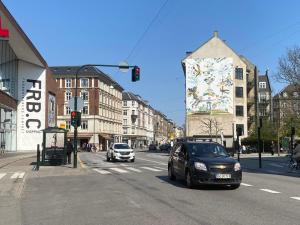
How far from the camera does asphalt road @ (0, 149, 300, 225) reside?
984cm

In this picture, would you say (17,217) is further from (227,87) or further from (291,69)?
(227,87)

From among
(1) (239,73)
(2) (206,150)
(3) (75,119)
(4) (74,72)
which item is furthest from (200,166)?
(4) (74,72)

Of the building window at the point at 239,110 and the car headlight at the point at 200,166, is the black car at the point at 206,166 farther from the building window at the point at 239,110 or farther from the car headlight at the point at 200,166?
the building window at the point at 239,110

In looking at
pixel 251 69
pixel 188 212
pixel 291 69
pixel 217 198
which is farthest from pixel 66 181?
pixel 251 69

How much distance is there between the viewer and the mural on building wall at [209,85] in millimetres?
82812

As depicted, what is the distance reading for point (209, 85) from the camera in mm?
82875

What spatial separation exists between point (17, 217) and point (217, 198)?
5.35 meters

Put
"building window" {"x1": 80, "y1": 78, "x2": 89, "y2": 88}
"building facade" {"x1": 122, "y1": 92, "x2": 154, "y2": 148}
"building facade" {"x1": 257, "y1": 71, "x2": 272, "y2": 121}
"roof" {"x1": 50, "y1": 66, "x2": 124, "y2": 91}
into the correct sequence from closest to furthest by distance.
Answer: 1. "building facade" {"x1": 257, "y1": 71, "x2": 272, "y2": 121}
2. "roof" {"x1": 50, "y1": 66, "x2": 124, "y2": 91}
3. "building window" {"x1": 80, "y1": 78, "x2": 89, "y2": 88}
4. "building facade" {"x1": 122, "y1": 92, "x2": 154, "y2": 148}

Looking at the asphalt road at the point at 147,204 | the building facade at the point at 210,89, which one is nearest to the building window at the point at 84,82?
the building facade at the point at 210,89

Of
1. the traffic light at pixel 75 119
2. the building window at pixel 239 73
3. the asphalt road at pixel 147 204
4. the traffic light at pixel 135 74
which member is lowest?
the asphalt road at pixel 147 204

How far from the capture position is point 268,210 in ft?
36.2

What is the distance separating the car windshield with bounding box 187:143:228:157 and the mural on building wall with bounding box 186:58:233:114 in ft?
215

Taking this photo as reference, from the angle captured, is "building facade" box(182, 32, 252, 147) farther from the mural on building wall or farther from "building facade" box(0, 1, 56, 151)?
"building facade" box(0, 1, 56, 151)

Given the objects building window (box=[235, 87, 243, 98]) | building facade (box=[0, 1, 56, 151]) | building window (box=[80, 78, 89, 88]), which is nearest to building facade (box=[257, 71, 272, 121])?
building window (box=[235, 87, 243, 98])
